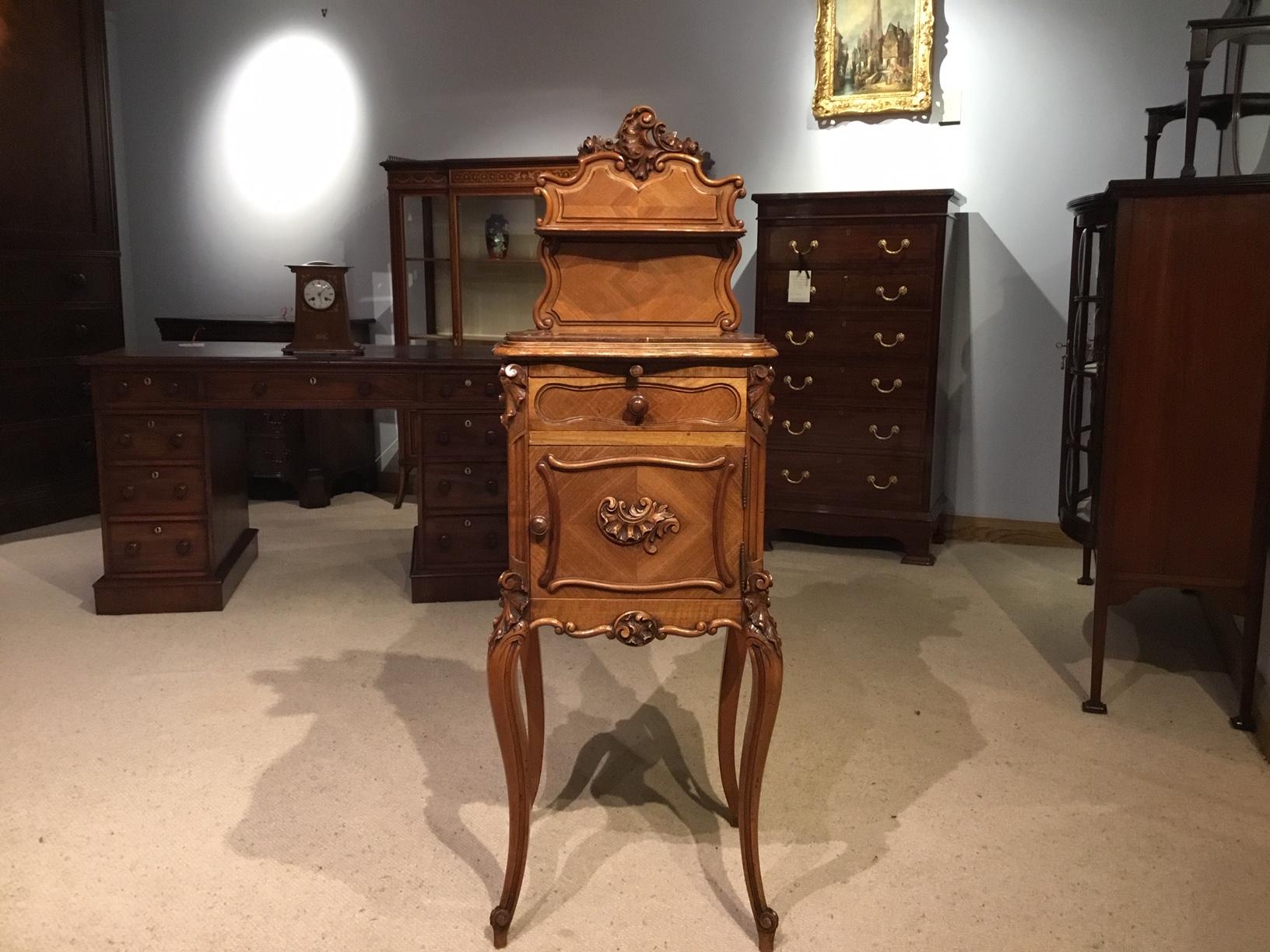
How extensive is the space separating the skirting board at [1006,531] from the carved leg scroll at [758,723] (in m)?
3.54

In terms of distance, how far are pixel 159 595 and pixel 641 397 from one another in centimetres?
289

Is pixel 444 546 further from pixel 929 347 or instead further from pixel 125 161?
pixel 125 161

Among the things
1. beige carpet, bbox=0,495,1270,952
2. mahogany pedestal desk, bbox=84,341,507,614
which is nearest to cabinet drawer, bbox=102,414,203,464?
mahogany pedestal desk, bbox=84,341,507,614

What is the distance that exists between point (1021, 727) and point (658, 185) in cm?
195

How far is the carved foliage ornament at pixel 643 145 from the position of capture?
7.16ft

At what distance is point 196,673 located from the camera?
3.50 meters

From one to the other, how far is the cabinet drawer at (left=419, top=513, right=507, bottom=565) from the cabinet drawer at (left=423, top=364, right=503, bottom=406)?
17.9 inches

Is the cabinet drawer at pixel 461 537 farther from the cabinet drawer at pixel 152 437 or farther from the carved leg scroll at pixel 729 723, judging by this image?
the carved leg scroll at pixel 729 723

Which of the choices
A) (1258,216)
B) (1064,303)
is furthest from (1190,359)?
(1064,303)

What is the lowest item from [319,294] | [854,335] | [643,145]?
[854,335]

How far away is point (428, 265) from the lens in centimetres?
590

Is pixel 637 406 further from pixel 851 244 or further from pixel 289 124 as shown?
pixel 289 124

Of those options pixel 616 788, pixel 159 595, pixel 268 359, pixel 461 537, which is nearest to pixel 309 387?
pixel 268 359

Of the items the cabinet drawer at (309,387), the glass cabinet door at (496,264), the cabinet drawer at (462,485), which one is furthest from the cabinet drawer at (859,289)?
the cabinet drawer at (309,387)
